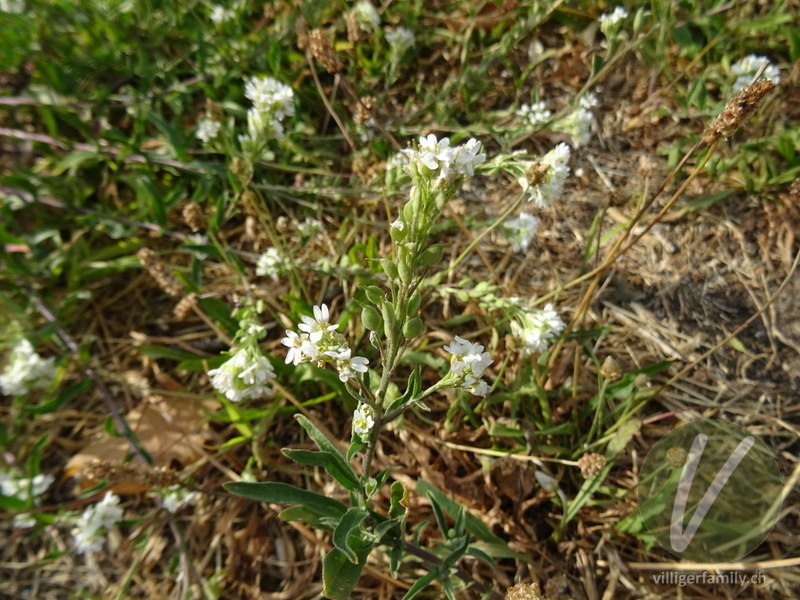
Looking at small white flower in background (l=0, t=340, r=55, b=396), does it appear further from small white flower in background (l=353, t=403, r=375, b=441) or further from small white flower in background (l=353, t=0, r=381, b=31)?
small white flower in background (l=353, t=0, r=381, b=31)

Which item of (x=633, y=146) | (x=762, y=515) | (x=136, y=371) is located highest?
(x=633, y=146)

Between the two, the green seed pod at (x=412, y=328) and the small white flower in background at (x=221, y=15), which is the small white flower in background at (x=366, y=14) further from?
the green seed pod at (x=412, y=328)

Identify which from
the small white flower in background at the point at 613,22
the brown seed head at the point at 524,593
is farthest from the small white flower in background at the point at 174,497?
the small white flower in background at the point at 613,22

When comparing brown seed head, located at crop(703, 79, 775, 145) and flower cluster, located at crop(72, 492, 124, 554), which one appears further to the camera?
flower cluster, located at crop(72, 492, 124, 554)

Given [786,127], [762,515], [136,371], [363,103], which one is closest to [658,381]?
[762,515]

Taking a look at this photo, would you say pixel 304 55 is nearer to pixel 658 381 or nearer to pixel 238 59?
pixel 238 59

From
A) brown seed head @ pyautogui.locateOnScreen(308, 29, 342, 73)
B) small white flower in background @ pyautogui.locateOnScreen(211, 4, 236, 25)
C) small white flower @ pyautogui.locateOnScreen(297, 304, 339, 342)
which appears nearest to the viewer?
small white flower @ pyautogui.locateOnScreen(297, 304, 339, 342)

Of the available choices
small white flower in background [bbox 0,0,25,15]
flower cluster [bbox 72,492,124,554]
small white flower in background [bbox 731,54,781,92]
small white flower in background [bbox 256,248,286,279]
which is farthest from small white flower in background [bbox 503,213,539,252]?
small white flower in background [bbox 0,0,25,15]
